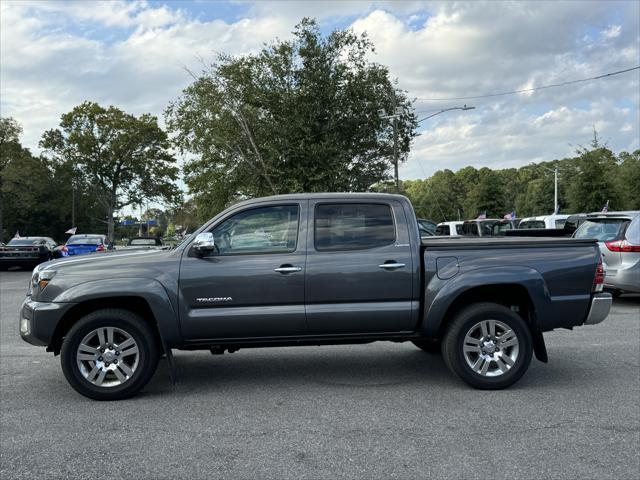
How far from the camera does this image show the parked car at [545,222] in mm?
23688

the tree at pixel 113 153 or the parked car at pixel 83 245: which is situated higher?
the tree at pixel 113 153

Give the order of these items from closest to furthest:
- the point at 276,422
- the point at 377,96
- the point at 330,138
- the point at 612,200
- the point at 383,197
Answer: the point at 276,422, the point at 383,197, the point at 330,138, the point at 377,96, the point at 612,200

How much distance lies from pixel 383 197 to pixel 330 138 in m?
26.7

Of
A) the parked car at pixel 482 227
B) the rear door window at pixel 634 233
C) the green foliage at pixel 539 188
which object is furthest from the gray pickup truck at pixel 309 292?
the green foliage at pixel 539 188

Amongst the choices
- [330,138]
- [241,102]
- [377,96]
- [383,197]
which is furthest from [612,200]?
[383,197]

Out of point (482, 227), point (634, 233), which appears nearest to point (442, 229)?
point (482, 227)

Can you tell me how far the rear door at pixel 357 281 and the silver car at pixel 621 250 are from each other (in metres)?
6.50

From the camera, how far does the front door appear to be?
5.41 metres

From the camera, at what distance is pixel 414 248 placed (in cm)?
564

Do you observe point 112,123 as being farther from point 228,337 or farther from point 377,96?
point 228,337

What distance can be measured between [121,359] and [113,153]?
5723 centimetres

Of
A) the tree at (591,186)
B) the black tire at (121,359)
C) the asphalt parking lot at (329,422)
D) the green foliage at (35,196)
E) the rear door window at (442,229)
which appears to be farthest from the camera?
the green foliage at (35,196)

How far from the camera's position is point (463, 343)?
5.59 meters

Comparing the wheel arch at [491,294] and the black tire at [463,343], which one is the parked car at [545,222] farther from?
the black tire at [463,343]
